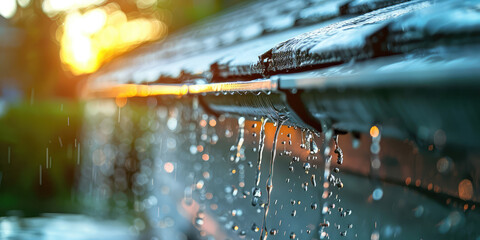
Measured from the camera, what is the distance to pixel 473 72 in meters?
0.76

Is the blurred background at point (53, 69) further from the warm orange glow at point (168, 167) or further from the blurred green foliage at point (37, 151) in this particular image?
the warm orange glow at point (168, 167)

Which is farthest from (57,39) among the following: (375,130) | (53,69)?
(375,130)

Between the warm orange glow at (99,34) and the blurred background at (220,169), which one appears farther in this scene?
the warm orange glow at (99,34)

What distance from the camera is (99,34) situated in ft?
72.5

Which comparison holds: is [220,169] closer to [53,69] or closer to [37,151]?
[37,151]

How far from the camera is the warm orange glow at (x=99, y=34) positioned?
2022cm

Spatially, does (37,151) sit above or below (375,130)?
below

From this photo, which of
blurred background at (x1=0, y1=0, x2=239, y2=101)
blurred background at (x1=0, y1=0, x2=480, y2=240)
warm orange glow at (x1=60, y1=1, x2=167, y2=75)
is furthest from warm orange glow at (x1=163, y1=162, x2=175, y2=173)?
warm orange glow at (x1=60, y1=1, x2=167, y2=75)

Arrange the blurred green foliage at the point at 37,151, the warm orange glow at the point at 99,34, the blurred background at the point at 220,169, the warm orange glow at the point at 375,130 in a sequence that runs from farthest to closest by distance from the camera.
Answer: the warm orange glow at the point at 99,34
the blurred green foliage at the point at 37,151
the blurred background at the point at 220,169
the warm orange glow at the point at 375,130

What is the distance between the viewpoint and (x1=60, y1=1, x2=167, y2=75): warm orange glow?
2022 centimetres

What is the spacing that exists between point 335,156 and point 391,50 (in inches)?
33.6

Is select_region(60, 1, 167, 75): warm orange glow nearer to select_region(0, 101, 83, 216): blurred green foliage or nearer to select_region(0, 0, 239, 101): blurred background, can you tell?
select_region(0, 0, 239, 101): blurred background

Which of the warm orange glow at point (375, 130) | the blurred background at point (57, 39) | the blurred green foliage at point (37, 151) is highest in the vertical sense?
the blurred background at point (57, 39)

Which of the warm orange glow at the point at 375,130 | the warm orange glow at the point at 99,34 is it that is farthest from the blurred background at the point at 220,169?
the warm orange glow at the point at 99,34
